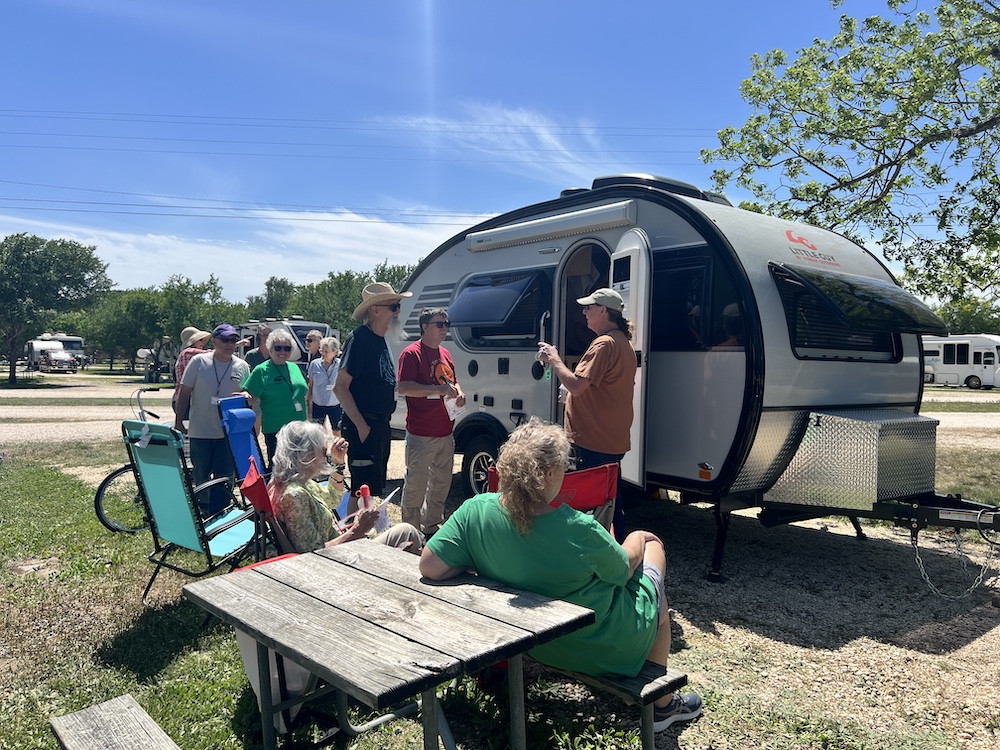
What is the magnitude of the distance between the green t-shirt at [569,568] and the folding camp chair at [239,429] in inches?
129

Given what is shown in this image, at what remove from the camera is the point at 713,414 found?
16.0ft

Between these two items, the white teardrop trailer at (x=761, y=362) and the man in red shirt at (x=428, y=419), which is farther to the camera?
the man in red shirt at (x=428, y=419)

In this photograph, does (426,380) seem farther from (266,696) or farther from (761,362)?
(266,696)

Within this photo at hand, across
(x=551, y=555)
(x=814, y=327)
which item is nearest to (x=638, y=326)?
(x=814, y=327)

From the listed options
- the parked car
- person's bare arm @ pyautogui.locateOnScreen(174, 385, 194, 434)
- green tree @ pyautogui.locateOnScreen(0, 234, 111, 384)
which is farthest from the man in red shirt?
the parked car

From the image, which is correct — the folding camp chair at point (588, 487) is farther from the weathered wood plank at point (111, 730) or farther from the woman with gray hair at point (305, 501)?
the weathered wood plank at point (111, 730)

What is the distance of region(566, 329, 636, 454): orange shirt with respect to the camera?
4531 millimetres

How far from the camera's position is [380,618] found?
240cm

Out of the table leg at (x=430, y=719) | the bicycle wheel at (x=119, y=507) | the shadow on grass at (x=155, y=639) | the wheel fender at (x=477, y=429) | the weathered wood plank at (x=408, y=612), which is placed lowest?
the shadow on grass at (x=155, y=639)

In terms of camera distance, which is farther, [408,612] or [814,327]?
[814,327]

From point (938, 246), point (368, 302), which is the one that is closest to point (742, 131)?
point (938, 246)

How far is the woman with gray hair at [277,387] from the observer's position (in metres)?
6.05

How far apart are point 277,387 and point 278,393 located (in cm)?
5


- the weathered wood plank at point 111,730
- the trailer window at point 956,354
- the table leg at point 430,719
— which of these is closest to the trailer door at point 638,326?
the table leg at point 430,719
